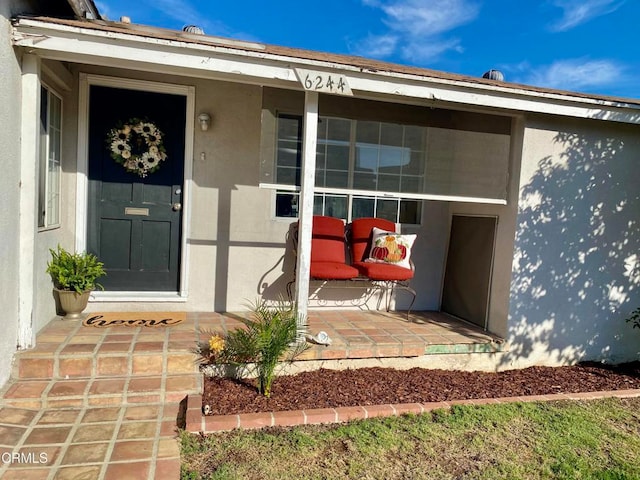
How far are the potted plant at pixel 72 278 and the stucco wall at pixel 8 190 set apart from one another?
2.05 feet

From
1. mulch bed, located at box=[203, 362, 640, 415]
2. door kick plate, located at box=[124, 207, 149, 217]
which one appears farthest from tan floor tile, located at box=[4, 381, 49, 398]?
door kick plate, located at box=[124, 207, 149, 217]

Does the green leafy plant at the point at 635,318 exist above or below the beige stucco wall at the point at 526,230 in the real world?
below

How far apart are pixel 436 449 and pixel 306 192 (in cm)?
207

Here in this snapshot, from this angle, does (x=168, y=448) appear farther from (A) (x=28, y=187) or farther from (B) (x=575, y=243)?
(B) (x=575, y=243)

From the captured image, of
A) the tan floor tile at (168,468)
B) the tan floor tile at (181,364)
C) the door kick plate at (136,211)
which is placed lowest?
the tan floor tile at (168,468)

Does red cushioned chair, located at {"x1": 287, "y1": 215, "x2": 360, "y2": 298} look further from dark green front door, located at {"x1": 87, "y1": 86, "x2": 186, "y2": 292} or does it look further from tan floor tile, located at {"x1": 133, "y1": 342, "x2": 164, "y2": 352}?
tan floor tile, located at {"x1": 133, "y1": 342, "x2": 164, "y2": 352}

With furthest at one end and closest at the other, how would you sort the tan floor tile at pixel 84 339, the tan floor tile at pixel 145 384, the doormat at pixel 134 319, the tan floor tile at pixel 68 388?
the doormat at pixel 134 319 → the tan floor tile at pixel 84 339 → the tan floor tile at pixel 145 384 → the tan floor tile at pixel 68 388

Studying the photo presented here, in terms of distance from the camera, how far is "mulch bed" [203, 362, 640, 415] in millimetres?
2947

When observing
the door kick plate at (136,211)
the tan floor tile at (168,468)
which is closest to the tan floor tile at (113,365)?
the tan floor tile at (168,468)

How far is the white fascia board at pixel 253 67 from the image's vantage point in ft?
9.49

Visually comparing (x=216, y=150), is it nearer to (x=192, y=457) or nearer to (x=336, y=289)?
(x=336, y=289)

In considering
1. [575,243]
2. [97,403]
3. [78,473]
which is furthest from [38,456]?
[575,243]

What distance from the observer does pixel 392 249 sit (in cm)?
447

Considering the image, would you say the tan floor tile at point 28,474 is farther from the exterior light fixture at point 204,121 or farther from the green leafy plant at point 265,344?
the exterior light fixture at point 204,121
